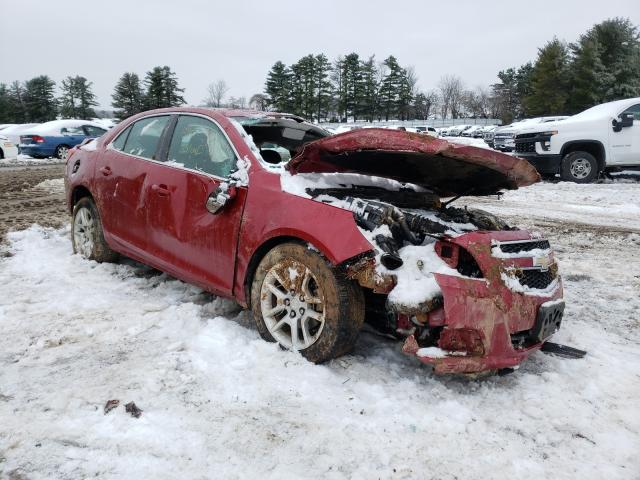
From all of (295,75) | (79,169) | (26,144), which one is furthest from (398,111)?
(79,169)

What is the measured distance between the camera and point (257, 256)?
10.5ft

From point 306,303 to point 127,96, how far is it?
61.3 meters

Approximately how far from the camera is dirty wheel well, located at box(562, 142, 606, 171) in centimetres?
1107

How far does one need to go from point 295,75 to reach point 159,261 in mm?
66254

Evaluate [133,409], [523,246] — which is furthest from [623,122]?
[133,409]

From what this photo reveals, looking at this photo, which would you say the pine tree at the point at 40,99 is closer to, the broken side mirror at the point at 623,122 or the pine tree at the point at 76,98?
the pine tree at the point at 76,98

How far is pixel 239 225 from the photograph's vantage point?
326 cm

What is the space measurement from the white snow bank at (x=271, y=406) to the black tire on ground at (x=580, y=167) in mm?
8650

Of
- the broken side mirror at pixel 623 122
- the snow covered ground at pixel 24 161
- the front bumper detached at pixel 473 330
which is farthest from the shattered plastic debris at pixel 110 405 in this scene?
the snow covered ground at pixel 24 161

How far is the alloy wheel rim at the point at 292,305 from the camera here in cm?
292

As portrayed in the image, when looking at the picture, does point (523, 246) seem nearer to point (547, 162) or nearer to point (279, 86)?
point (547, 162)

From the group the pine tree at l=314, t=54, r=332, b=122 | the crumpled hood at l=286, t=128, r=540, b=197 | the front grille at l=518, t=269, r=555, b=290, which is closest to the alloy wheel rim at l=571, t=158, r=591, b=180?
the crumpled hood at l=286, t=128, r=540, b=197

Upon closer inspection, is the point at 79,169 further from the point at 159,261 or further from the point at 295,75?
the point at 295,75

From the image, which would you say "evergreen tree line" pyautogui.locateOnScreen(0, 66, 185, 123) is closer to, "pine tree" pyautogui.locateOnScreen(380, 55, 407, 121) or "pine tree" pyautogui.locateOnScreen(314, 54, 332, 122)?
"pine tree" pyautogui.locateOnScreen(314, 54, 332, 122)
